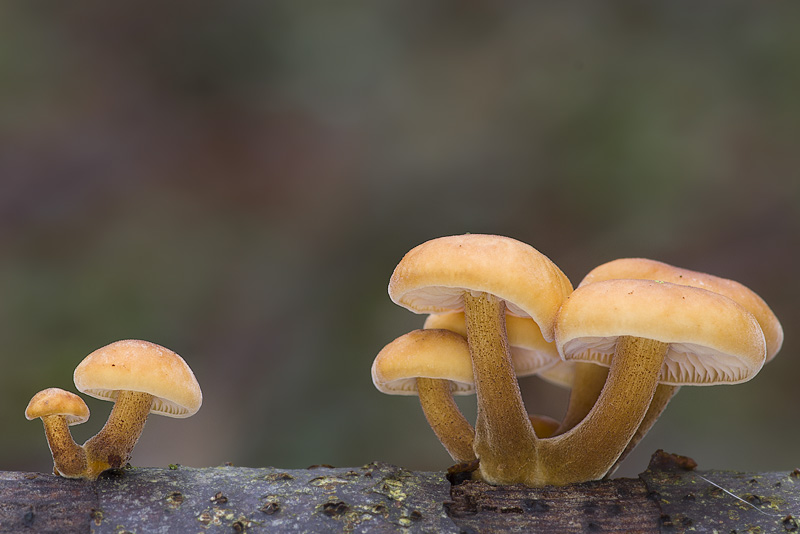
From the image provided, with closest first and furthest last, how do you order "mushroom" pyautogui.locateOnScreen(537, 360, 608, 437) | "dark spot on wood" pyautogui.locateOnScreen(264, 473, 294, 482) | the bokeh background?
"dark spot on wood" pyautogui.locateOnScreen(264, 473, 294, 482), "mushroom" pyautogui.locateOnScreen(537, 360, 608, 437), the bokeh background

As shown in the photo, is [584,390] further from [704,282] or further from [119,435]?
[119,435]

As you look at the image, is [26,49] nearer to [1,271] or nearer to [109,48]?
[109,48]

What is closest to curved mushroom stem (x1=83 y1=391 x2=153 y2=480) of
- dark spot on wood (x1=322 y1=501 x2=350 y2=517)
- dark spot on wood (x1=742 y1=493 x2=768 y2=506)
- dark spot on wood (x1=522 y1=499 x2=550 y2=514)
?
dark spot on wood (x1=322 y1=501 x2=350 y2=517)

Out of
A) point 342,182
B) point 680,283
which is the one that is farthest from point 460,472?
point 342,182

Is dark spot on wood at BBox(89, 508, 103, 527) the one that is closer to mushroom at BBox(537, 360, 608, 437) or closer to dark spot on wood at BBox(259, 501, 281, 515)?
dark spot on wood at BBox(259, 501, 281, 515)

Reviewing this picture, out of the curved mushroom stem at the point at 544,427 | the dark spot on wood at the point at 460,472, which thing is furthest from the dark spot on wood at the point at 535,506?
the curved mushroom stem at the point at 544,427

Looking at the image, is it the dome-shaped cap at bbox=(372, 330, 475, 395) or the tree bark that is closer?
the tree bark
